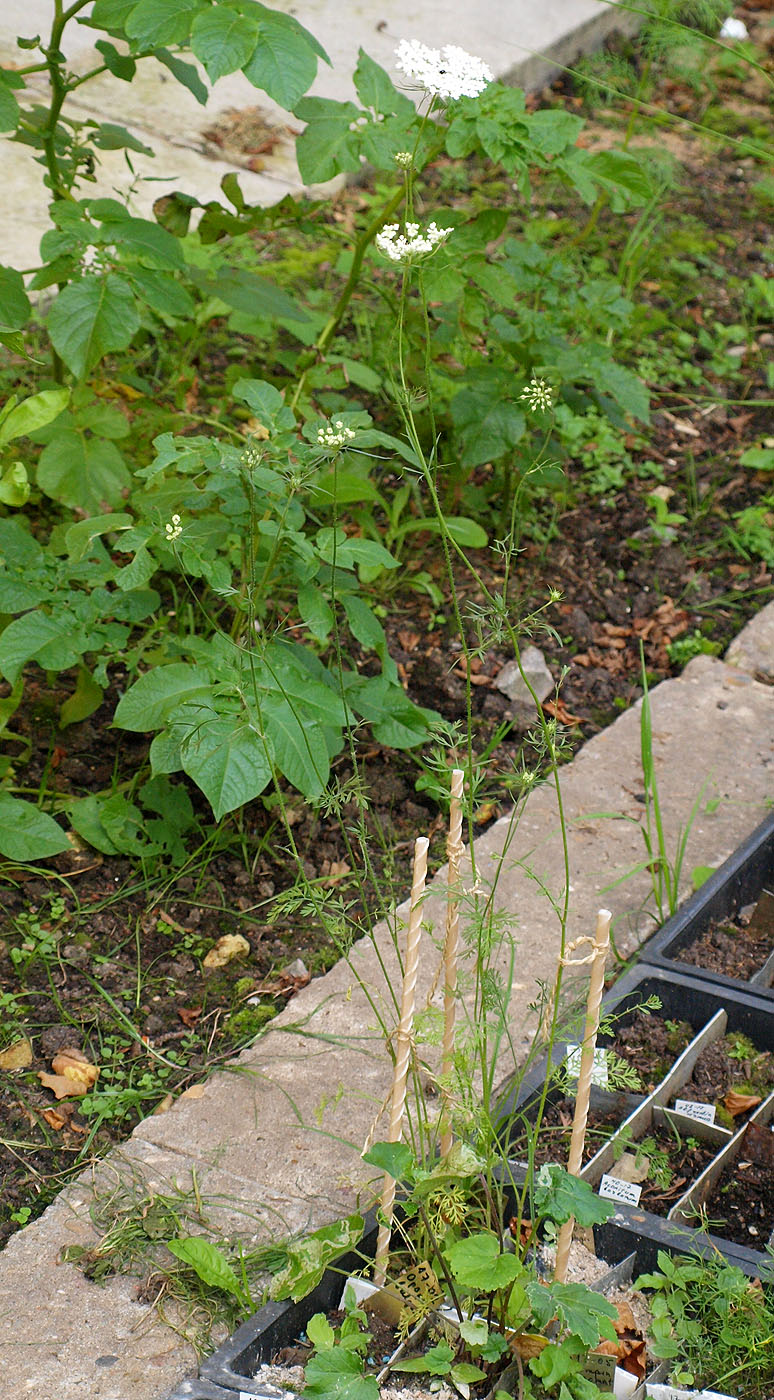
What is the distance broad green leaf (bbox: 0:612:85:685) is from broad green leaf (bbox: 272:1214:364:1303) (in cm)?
101

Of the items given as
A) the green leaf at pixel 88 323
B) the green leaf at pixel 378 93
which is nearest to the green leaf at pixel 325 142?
the green leaf at pixel 378 93

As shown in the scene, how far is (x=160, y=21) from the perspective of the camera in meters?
2.22

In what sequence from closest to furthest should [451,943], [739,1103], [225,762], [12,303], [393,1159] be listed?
[393,1159] < [451,943] < [225,762] < [739,1103] < [12,303]

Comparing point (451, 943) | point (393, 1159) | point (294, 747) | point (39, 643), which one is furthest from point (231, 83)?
point (393, 1159)

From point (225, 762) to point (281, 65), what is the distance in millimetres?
1130

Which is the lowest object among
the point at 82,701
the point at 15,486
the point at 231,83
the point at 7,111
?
the point at 82,701

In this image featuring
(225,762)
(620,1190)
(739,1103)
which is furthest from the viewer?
(739,1103)

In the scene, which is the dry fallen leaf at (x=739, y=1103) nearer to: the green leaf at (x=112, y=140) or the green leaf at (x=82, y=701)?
the green leaf at (x=82, y=701)

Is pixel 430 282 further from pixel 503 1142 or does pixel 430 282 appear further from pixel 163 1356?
pixel 163 1356

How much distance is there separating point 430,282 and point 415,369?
0.69 metres

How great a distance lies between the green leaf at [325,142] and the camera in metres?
2.56

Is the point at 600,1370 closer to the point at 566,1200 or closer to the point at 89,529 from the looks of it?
the point at 566,1200

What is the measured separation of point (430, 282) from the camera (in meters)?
2.69

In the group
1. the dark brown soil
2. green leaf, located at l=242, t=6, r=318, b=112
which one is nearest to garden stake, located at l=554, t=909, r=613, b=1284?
the dark brown soil
